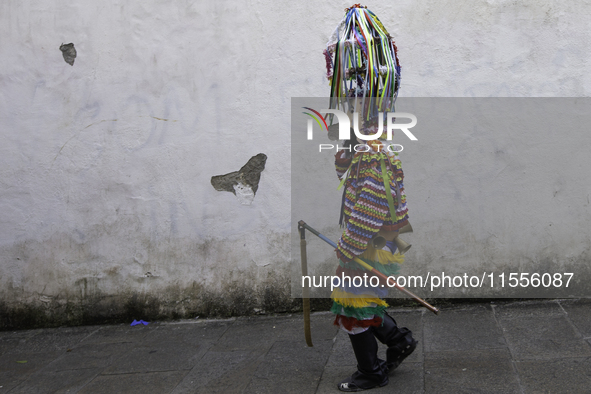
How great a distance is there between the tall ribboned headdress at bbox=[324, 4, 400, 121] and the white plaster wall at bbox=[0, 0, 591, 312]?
4.73ft

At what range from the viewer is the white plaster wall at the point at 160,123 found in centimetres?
455

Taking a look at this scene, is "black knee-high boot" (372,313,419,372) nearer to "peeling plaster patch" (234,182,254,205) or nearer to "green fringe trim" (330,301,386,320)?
"green fringe trim" (330,301,386,320)

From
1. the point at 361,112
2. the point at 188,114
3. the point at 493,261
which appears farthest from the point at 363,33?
the point at 493,261

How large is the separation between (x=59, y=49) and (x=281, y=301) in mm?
3002

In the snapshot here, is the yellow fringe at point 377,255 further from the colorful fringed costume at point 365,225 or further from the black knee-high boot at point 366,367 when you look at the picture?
the black knee-high boot at point 366,367

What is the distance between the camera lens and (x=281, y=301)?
15.6 feet

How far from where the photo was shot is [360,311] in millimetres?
3092

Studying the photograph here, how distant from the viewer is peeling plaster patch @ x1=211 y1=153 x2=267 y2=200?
15.4 feet

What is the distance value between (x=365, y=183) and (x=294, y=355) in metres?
1.54

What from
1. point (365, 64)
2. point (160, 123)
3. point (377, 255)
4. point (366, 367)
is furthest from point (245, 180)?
point (366, 367)

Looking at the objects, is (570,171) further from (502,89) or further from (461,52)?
(461,52)

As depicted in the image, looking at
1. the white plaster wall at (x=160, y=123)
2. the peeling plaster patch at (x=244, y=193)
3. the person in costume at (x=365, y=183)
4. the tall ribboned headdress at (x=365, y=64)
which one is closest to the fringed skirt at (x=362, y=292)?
the person in costume at (x=365, y=183)

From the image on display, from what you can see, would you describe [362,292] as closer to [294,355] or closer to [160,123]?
[294,355]

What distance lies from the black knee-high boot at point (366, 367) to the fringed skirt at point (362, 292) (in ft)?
0.21
